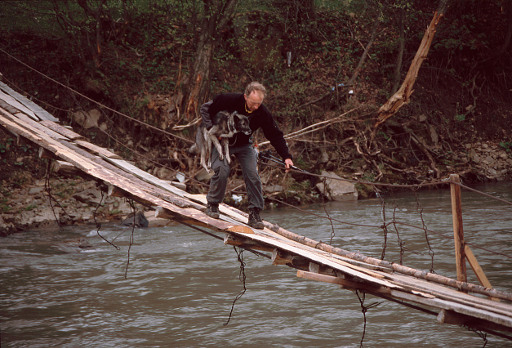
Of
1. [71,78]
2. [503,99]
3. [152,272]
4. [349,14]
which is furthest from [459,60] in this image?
[152,272]

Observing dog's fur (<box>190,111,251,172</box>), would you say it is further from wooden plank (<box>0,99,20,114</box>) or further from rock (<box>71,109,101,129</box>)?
rock (<box>71,109,101,129</box>)

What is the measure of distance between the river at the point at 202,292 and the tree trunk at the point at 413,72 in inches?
179

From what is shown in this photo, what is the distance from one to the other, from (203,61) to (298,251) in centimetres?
1064

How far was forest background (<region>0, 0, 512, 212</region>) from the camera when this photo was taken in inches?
560

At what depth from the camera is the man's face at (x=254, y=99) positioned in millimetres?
4863

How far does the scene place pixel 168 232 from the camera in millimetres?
10945

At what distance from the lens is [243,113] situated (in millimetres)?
5094

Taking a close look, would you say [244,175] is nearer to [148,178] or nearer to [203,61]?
[148,178]

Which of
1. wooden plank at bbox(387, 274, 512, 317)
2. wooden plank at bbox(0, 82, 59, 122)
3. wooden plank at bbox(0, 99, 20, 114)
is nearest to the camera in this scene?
wooden plank at bbox(387, 274, 512, 317)

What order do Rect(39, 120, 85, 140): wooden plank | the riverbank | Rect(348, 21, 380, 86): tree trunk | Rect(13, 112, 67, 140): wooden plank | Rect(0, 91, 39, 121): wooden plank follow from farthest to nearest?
1. Rect(348, 21, 380, 86): tree trunk
2. the riverbank
3. Rect(0, 91, 39, 121): wooden plank
4. Rect(39, 120, 85, 140): wooden plank
5. Rect(13, 112, 67, 140): wooden plank

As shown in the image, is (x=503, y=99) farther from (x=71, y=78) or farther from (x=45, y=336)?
(x=45, y=336)

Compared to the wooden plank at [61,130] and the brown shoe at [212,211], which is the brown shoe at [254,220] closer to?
the brown shoe at [212,211]

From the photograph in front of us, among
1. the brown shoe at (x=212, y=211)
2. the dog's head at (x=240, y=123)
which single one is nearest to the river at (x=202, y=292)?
the brown shoe at (x=212, y=211)

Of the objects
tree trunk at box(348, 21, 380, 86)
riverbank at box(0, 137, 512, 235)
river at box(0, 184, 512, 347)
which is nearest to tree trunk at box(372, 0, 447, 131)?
tree trunk at box(348, 21, 380, 86)
